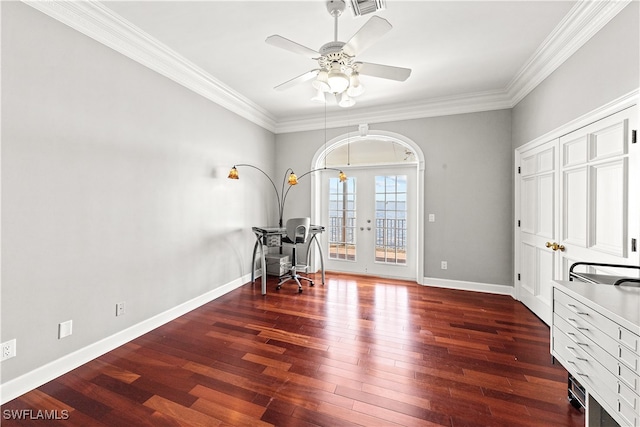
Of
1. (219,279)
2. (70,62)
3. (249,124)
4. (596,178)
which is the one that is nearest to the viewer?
(70,62)

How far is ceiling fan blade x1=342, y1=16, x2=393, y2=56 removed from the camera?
1.70 m

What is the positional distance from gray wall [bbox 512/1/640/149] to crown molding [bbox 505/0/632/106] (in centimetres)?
5

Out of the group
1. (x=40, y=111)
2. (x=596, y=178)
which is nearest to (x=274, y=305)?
(x=40, y=111)

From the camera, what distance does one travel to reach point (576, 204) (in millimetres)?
2514

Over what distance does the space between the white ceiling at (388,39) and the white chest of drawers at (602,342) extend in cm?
215

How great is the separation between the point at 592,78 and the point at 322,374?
3153 millimetres

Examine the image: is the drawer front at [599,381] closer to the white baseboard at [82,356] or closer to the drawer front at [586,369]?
the drawer front at [586,369]

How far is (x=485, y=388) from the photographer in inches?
74.5

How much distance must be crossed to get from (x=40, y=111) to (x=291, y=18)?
1973 millimetres

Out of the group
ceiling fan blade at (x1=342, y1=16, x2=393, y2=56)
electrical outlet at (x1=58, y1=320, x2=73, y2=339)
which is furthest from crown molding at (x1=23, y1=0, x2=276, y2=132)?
electrical outlet at (x1=58, y1=320, x2=73, y2=339)

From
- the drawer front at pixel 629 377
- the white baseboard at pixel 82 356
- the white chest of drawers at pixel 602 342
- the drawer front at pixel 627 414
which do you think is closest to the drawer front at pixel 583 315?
the white chest of drawers at pixel 602 342

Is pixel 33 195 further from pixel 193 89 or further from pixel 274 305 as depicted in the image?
pixel 274 305

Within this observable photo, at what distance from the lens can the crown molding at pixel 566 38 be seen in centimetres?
203

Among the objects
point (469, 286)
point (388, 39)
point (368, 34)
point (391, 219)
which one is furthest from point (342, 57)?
point (469, 286)
